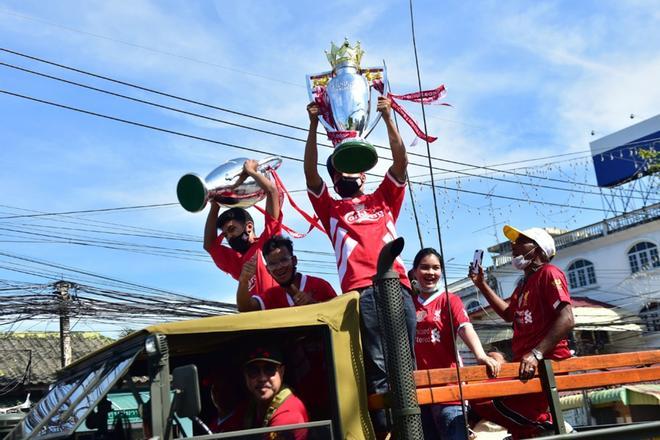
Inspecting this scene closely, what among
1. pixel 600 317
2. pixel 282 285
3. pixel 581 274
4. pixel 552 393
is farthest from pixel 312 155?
pixel 581 274

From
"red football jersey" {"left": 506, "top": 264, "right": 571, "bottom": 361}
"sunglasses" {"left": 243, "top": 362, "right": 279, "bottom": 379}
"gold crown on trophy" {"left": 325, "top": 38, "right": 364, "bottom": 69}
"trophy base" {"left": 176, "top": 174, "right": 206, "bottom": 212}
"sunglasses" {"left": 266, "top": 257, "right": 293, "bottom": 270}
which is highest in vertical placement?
"gold crown on trophy" {"left": 325, "top": 38, "right": 364, "bottom": 69}

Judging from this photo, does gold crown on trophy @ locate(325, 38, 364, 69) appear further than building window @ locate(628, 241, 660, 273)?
No

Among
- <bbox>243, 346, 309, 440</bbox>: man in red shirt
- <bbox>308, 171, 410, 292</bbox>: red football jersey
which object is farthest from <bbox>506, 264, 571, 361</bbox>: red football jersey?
<bbox>243, 346, 309, 440</bbox>: man in red shirt

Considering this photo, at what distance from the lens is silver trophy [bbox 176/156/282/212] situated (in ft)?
16.9

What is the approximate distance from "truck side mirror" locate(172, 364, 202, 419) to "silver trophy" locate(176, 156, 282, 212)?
7.96 feet

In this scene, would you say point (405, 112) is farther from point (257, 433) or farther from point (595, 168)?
point (595, 168)

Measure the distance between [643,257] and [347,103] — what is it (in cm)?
2794

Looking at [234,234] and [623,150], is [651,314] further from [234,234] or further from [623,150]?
[234,234]

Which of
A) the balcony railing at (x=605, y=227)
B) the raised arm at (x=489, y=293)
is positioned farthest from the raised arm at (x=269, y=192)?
the balcony railing at (x=605, y=227)

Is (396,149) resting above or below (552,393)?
above

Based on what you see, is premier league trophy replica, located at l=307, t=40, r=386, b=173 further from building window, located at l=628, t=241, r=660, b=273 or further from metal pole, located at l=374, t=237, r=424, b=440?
building window, located at l=628, t=241, r=660, b=273

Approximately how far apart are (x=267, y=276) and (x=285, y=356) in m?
1.17

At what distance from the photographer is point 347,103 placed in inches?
176

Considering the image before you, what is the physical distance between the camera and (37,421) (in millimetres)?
3254
